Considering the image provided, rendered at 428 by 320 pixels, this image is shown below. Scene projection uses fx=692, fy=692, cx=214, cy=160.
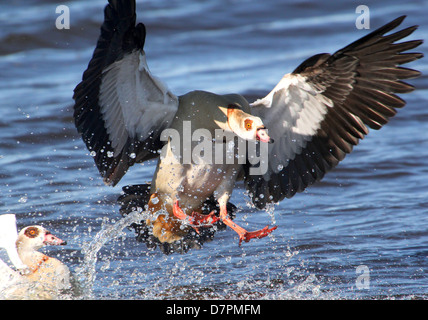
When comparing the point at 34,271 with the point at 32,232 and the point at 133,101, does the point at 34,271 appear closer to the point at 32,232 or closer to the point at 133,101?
the point at 32,232

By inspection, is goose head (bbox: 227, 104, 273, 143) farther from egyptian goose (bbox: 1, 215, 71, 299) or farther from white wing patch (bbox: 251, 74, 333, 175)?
egyptian goose (bbox: 1, 215, 71, 299)

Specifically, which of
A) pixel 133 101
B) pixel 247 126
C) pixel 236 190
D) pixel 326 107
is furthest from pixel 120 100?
pixel 236 190

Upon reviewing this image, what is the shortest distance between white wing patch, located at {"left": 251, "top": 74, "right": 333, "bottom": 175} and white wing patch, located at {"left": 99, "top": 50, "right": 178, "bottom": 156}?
0.61 meters

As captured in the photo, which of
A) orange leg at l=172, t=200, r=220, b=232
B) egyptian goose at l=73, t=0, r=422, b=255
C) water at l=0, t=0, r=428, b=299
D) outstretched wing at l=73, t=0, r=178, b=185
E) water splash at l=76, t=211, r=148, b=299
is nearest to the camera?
outstretched wing at l=73, t=0, r=178, b=185

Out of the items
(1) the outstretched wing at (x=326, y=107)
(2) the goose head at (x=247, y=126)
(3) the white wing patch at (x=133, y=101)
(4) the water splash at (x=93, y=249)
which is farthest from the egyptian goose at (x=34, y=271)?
(1) the outstretched wing at (x=326, y=107)

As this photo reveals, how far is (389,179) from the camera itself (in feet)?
21.0

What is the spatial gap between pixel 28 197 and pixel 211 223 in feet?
6.59

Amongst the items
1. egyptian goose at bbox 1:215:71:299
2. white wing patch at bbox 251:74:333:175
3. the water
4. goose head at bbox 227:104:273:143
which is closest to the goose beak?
goose head at bbox 227:104:273:143

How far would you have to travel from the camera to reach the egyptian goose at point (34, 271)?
3.96 m

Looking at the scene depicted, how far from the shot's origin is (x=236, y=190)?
20.2ft

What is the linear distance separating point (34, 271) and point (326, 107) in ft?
6.67

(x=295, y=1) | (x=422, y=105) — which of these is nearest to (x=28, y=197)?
(x=422, y=105)

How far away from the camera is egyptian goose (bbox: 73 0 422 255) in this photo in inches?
159
